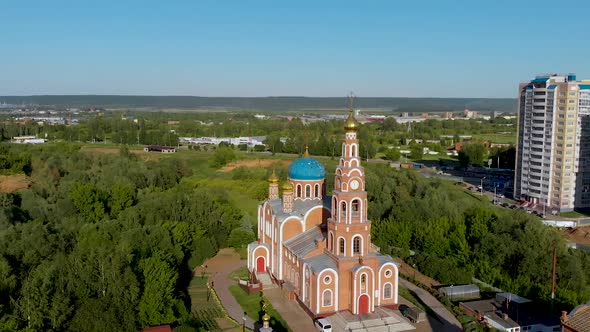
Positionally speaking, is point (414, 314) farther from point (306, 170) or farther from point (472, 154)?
point (472, 154)

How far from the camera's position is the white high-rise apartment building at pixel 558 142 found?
46781 millimetres

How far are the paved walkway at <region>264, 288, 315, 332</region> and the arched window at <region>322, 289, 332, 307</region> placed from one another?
2.80ft

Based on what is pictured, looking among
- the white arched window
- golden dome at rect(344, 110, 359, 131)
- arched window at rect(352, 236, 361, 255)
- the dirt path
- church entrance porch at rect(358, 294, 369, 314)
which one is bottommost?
the dirt path

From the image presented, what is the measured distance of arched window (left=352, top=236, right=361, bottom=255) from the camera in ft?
75.0

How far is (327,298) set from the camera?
22.9m

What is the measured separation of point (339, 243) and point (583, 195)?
33.7 metres

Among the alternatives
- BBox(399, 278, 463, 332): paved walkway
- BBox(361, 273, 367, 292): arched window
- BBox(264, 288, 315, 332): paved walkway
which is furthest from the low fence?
BBox(399, 278, 463, 332): paved walkway

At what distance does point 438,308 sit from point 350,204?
5.98m

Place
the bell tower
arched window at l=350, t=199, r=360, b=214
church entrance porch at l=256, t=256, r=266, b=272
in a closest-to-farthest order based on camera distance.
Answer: the bell tower
arched window at l=350, t=199, r=360, b=214
church entrance porch at l=256, t=256, r=266, b=272

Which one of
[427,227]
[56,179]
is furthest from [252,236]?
[56,179]

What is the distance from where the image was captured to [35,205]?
121 ft

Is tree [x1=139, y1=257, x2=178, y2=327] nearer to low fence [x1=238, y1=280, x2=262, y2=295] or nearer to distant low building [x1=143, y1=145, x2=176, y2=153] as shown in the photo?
low fence [x1=238, y1=280, x2=262, y2=295]

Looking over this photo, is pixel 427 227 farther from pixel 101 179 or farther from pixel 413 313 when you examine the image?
pixel 101 179

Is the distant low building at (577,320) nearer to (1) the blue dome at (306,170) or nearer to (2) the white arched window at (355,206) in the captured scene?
(2) the white arched window at (355,206)
